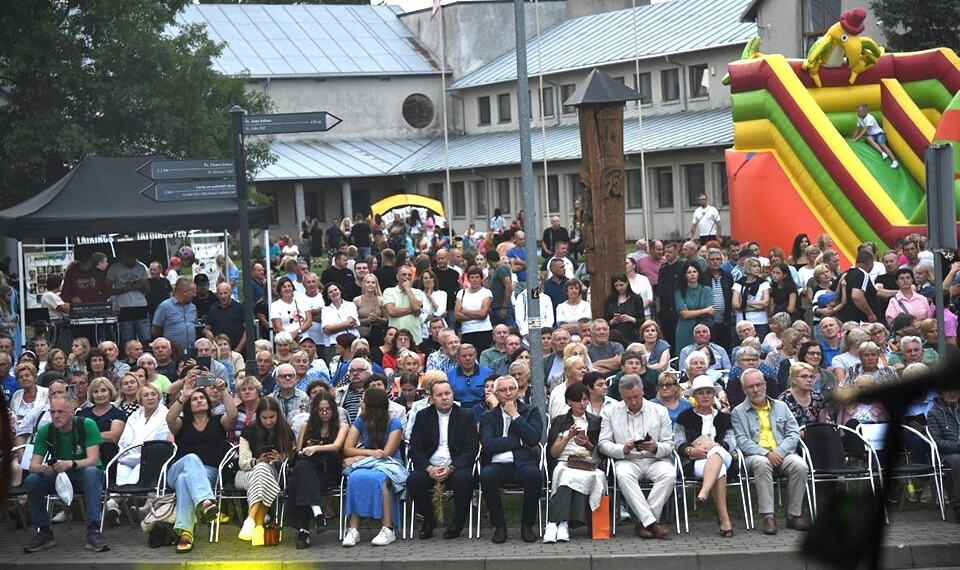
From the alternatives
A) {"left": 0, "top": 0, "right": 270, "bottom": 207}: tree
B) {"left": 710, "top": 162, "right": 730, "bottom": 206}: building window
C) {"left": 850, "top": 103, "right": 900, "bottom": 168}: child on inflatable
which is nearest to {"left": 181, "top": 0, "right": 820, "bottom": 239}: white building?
{"left": 710, "top": 162, "right": 730, "bottom": 206}: building window

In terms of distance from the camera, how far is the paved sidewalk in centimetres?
973

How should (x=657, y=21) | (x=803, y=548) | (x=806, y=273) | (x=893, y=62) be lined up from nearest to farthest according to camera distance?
(x=803, y=548) < (x=806, y=273) < (x=893, y=62) < (x=657, y=21)

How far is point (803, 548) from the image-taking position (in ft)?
3.76

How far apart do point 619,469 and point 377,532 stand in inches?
79.7

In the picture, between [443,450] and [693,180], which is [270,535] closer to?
[443,450]

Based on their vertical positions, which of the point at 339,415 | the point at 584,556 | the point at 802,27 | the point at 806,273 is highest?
the point at 802,27

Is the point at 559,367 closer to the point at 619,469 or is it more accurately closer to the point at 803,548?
the point at 619,469

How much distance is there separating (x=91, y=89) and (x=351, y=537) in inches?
1160

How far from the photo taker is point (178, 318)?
16.6 meters

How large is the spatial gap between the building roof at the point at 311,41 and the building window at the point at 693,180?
57.6ft

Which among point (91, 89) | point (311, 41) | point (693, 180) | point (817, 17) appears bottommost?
point (693, 180)

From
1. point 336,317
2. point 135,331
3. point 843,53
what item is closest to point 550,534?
point 336,317

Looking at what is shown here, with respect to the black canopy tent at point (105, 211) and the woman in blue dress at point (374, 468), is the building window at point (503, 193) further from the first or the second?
the woman in blue dress at point (374, 468)

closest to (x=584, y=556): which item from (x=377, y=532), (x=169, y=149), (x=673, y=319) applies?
(x=377, y=532)
